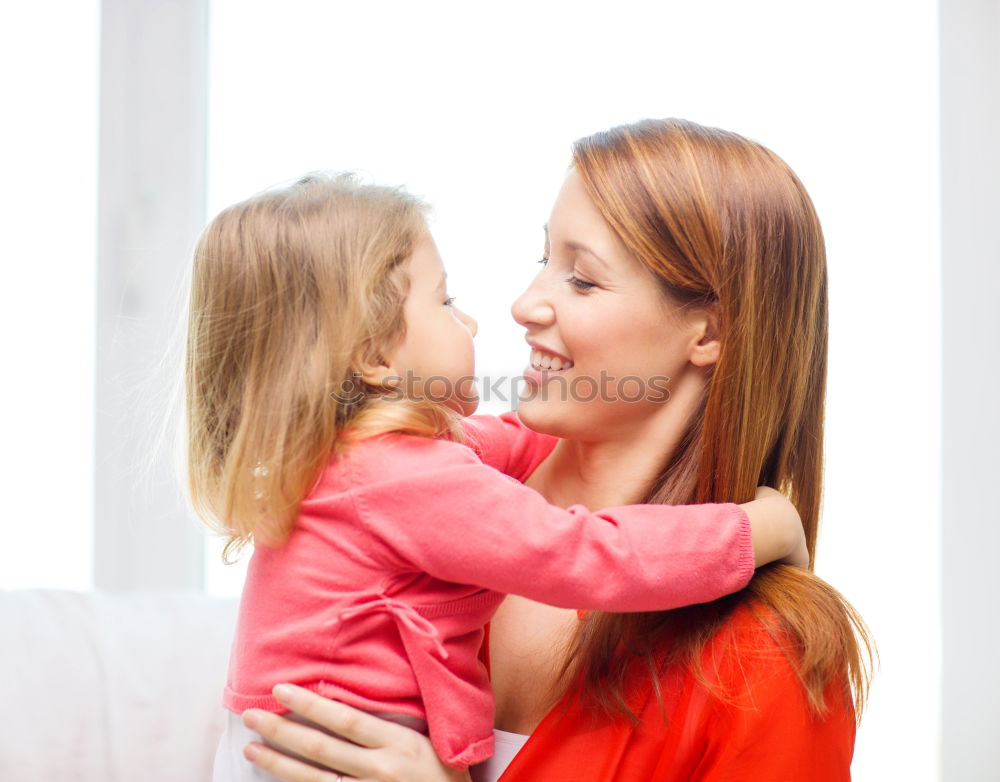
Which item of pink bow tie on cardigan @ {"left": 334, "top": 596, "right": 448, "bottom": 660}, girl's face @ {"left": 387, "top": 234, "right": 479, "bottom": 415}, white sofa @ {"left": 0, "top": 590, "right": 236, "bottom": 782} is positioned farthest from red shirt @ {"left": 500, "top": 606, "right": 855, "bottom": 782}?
white sofa @ {"left": 0, "top": 590, "right": 236, "bottom": 782}

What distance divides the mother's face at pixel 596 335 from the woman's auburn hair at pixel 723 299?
0.11 ft

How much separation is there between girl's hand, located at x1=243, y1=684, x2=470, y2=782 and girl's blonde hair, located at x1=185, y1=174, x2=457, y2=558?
21 centimetres

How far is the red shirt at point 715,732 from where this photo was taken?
113 cm

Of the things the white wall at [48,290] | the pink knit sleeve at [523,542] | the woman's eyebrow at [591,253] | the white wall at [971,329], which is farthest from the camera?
the white wall at [48,290]

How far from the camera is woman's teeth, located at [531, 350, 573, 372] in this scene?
1.40 m

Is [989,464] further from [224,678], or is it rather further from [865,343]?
[224,678]

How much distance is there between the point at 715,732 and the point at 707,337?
22.1 inches

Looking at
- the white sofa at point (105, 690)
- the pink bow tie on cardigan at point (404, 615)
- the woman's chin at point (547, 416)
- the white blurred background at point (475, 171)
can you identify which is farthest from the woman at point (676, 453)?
the white blurred background at point (475, 171)

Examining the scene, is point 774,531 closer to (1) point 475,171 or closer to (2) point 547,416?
(2) point 547,416

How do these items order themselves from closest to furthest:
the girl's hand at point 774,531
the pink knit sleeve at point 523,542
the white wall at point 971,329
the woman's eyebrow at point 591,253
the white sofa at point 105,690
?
the pink knit sleeve at point 523,542 → the girl's hand at point 774,531 → the woman's eyebrow at point 591,253 → the white sofa at point 105,690 → the white wall at point 971,329

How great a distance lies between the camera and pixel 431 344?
1240 millimetres

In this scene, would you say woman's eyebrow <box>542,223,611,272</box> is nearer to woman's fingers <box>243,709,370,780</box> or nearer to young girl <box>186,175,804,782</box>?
young girl <box>186,175,804,782</box>

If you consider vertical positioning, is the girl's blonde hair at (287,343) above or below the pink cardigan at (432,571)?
above

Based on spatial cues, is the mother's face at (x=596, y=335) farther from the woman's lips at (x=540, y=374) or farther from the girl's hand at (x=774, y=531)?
the girl's hand at (x=774, y=531)
